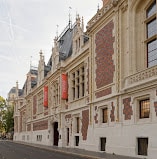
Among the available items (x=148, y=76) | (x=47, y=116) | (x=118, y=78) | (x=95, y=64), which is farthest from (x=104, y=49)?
(x=47, y=116)

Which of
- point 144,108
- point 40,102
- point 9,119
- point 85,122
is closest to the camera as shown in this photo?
point 144,108

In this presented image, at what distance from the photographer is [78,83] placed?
99.5ft

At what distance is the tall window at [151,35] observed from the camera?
1834 cm

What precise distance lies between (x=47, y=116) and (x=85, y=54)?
14.2 metres

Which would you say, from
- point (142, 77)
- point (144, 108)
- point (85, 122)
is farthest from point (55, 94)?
point (142, 77)

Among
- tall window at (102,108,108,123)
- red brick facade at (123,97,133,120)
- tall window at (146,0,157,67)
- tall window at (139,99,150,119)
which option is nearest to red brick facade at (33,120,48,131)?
tall window at (102,108,108,123)

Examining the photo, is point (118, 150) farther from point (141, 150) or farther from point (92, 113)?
point (92, 113)

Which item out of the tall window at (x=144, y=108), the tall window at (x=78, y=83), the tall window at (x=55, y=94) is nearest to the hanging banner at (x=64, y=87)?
the tall window at (x=78, y=83)

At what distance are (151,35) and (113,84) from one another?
4441 mm

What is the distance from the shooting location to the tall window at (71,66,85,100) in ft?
95.6

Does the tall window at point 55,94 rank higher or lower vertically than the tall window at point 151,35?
lower

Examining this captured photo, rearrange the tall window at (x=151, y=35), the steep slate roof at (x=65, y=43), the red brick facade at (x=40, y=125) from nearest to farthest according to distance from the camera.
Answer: the tall window at (x=151, y=35), the steep slate roof at (x=65, y=43), the red brick facade at (x=40, y=125)

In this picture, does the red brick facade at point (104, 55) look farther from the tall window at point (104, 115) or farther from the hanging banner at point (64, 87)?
the hanging banner at point (64, 87)

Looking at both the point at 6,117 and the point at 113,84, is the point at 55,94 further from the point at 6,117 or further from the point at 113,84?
the point at 6,117
